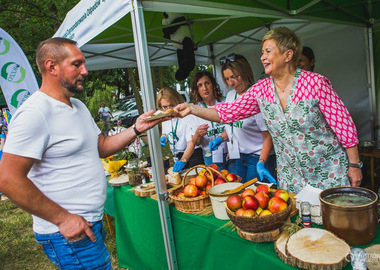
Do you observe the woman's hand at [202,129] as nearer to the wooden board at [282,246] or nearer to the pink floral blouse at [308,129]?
the pink floral blouse at [308,129]

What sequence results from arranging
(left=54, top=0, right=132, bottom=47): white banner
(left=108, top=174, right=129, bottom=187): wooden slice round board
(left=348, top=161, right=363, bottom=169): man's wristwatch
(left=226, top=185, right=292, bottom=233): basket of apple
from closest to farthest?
1. (left=226, top=185, right=292, bottom=233): basket of apple
2. (left=348, top=161, right=363, bottom=169): man's wristwatch
3. (left=54, top=0, right=132, bottom=47): white banner
4. (left=108, top=174, right=129, bottom=187): wooden slice round board

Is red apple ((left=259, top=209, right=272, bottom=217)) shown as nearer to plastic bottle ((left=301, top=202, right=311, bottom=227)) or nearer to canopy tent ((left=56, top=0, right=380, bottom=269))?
plastic bottle ((left=301, top=202, right=311, bottom=227))

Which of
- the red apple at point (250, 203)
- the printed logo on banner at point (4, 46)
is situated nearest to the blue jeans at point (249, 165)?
the red apple at point (250, 203)

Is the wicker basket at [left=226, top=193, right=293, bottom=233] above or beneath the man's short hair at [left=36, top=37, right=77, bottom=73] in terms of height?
beneath

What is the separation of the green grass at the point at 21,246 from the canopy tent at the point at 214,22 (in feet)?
7.28

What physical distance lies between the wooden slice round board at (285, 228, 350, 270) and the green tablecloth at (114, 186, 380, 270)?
0.06m

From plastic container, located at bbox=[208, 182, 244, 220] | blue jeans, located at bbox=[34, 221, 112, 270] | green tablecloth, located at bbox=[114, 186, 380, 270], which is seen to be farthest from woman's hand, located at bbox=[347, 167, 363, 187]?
blue jeans, located at bbox=[34, 221, 112, 270]

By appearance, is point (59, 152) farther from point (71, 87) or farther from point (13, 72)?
point (13, 72)

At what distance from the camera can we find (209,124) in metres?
3.25

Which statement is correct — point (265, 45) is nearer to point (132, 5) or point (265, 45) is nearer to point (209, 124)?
point (132, 5)

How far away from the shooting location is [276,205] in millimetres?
1394

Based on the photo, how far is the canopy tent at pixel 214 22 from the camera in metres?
1.82

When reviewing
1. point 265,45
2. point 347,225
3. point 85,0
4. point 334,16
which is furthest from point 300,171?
point 334,16

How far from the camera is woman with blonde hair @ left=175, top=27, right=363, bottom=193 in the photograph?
1680 mm
